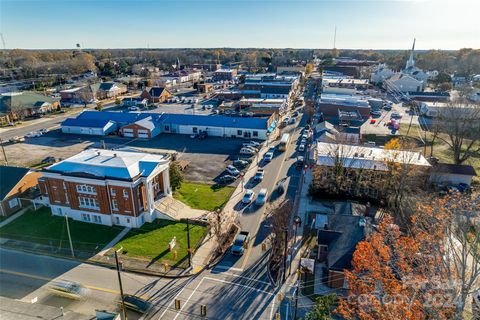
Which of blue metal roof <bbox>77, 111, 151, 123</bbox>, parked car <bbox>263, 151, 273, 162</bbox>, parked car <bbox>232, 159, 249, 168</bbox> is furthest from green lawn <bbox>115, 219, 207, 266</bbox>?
blue metal roof <bbox>77, 111, 151, 123</bbox>

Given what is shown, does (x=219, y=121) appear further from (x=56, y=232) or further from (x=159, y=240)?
(x=56, y=232)

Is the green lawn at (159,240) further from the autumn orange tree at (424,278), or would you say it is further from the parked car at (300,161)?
the parked car at (300,161)

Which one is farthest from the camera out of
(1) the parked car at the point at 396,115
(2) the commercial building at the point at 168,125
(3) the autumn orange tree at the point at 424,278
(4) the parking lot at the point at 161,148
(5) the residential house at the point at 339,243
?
(1) the parked car at the point at 396,115

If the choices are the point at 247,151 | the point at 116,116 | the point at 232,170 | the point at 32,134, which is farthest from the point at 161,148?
the point at 32,134

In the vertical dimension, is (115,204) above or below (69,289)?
above

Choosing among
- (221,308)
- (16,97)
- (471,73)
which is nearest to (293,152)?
(221,308)

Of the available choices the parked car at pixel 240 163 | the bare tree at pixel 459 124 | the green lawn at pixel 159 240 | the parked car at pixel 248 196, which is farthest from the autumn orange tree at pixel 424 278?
the bare tree at pixel 459 124

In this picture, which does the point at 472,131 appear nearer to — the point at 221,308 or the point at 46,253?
the point at 221,308
